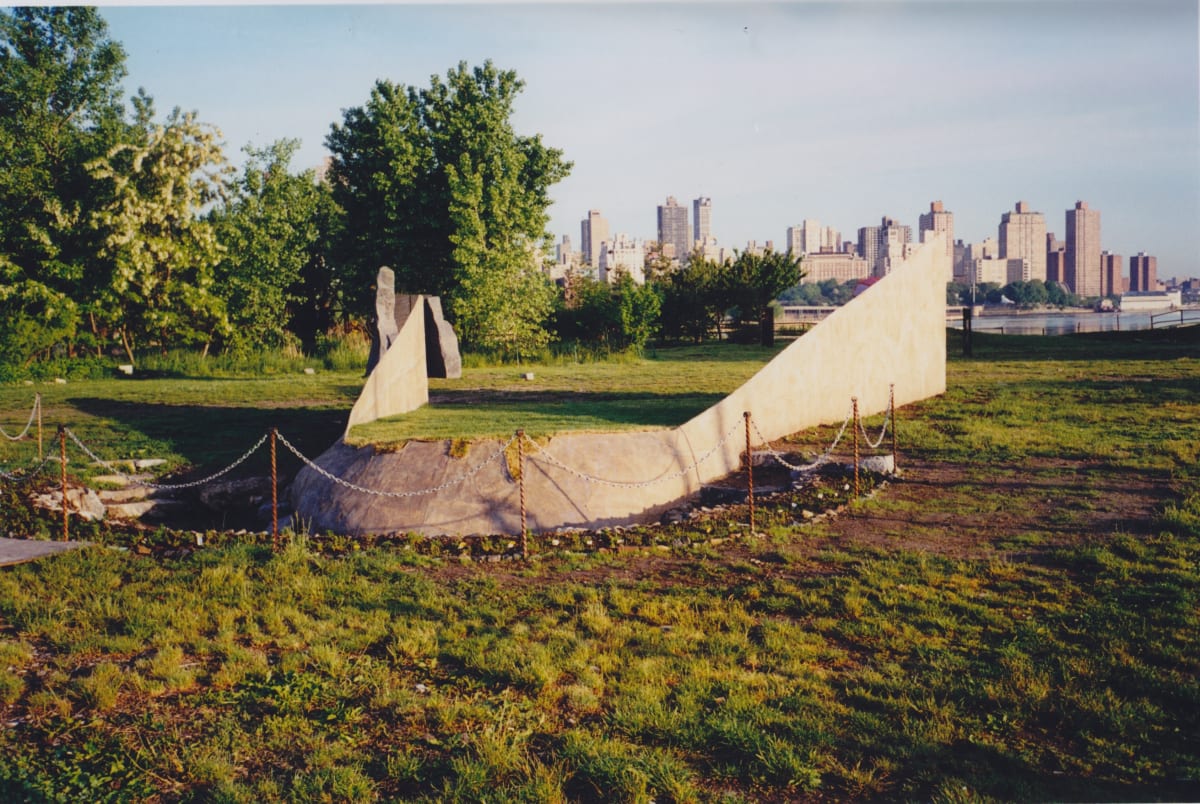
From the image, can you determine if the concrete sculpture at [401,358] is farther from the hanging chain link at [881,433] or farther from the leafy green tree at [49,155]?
the leafy green tree at [49,155]

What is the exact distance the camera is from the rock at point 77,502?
10.4 metres

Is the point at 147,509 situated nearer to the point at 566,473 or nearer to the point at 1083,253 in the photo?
the point at 566,473

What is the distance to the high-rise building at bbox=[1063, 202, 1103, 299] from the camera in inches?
5123

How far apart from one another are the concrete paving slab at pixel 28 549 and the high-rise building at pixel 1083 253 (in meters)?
141

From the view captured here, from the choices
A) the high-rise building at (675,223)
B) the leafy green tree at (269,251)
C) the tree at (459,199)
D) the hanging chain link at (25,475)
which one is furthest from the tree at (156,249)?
the high-rise building at (675,223)

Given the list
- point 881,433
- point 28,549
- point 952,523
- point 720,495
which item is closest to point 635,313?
point 881,433

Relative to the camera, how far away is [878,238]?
117500 mm

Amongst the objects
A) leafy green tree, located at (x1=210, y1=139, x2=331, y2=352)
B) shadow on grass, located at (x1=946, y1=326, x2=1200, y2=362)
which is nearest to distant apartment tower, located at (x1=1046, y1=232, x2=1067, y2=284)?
shadow on grass, located at (x1=946, y1=326, x2=1200, y2=362)

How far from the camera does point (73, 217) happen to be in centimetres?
2572

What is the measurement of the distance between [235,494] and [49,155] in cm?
2111

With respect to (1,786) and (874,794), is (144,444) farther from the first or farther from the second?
(874,794)

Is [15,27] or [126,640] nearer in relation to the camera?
[126,640]

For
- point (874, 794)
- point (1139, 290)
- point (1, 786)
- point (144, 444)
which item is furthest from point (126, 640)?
point (1139, 290)

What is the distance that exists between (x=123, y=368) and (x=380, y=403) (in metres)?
13.7
